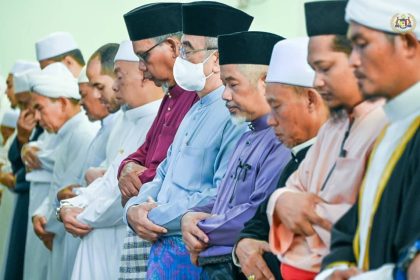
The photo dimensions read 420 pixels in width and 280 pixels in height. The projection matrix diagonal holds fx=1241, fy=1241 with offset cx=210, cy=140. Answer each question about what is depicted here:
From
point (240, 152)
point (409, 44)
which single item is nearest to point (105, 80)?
point (240, 152)

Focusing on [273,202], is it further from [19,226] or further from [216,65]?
[19,226]

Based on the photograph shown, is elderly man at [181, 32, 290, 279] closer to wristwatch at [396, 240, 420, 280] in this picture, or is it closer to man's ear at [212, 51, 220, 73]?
man's ear at [212, 51, 220, 73]

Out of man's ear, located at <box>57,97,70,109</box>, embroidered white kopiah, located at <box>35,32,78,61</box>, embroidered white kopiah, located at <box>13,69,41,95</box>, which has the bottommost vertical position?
embroidered white kopiah, located at <box>13,69,41,95</box>

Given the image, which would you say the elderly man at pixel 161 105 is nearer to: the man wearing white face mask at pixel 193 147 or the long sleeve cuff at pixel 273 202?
the man wearing white face mask at pixel 193 147

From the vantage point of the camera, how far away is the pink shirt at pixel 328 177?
3793 millimetres

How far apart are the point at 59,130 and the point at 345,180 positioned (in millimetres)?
4957

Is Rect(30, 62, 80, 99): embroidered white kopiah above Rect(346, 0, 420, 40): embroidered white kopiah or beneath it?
beneath

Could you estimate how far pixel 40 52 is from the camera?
962 centimetres

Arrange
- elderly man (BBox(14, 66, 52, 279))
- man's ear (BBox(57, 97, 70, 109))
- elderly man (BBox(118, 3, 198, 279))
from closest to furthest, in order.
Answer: elderly man (BBox(118, 3, 198, 279)) → man's ear (BBox(57, 97, 70, 109)) → elderly man (BBox(14, 66, 52, 279))

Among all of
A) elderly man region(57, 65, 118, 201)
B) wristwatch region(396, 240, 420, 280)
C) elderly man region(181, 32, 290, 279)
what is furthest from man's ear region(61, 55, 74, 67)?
wristwatch region(396, 240, 420, 280)

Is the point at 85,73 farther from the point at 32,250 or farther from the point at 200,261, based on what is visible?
the point at 200,261

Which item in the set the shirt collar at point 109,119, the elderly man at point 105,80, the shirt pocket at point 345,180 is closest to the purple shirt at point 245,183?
the shirt pocket at point 345,180

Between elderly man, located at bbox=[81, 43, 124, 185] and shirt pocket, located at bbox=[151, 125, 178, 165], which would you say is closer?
shirt pocket, located at bbox=[151, 125, 178, 165]

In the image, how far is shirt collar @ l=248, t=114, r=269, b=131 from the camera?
498 cm
